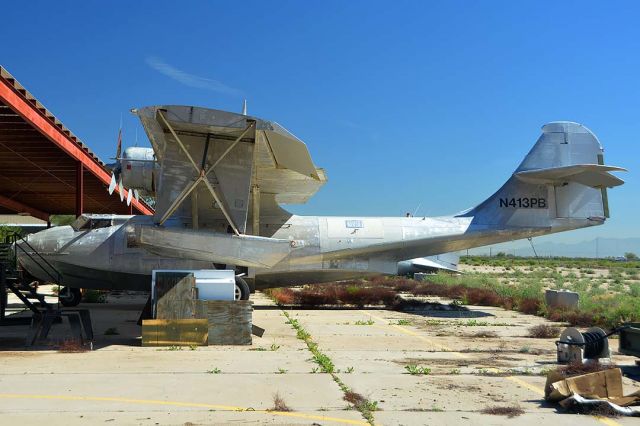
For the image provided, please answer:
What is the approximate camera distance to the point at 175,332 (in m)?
11.5

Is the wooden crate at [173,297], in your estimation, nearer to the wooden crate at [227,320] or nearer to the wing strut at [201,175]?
the wooden crate at [227,320]

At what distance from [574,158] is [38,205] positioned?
30.7 meters

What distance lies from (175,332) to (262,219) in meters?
7.52

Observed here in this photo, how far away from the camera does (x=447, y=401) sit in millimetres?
7211

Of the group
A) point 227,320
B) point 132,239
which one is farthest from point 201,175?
point 227,320

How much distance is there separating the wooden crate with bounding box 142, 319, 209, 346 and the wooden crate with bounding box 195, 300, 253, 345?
0.70 feet

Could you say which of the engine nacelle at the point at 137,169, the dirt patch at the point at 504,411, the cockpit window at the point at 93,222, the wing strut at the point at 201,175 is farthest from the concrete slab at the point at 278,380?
the engine nacelle at the point at 137,169

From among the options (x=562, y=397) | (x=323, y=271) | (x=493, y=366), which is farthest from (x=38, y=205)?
(x=562, y=397)

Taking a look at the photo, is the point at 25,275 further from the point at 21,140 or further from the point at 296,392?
the point at 296,392

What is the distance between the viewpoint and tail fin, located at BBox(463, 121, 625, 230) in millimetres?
19125

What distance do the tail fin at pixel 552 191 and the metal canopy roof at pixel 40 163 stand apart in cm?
1442

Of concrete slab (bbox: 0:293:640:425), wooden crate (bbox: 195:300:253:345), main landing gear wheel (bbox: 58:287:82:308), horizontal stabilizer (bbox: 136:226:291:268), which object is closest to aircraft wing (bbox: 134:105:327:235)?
horizontal stabilizer (bbox: 136:226:291:268)

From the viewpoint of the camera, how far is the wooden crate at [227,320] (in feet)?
38.4

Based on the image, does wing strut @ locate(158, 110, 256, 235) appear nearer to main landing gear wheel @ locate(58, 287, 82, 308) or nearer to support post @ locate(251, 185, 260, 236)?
support post @ locate(251, 185, 260, 236)
